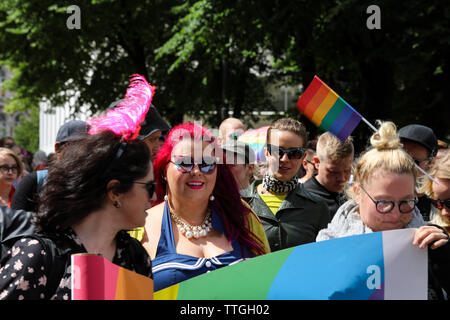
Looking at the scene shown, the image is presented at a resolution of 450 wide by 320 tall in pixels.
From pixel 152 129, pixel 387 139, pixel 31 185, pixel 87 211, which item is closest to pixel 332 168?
pixel 152 129

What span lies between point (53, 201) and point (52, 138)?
35035 mm

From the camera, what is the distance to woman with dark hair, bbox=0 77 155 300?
206 centimetres

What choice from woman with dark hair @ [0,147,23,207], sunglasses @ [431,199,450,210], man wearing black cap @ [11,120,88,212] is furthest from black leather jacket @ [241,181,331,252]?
woman with dark hair @ [0,147,23,207]

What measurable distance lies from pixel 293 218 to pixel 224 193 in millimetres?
839

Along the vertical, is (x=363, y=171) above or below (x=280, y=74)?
Answer: below

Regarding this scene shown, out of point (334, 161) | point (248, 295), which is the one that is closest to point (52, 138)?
point (334, 161)

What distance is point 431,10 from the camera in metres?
10.5

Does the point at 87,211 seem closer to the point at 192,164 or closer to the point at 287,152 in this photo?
the point at 192,164

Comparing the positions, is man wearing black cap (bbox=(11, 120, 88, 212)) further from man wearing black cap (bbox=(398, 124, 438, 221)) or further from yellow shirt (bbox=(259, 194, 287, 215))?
man wearing black cap (bbox=(398, 124, 438, 221))

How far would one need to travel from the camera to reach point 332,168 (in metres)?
4.77

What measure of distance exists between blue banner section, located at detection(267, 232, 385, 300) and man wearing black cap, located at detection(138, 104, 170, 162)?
2.13m

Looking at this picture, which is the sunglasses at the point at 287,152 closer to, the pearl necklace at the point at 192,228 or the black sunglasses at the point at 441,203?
the pearl necklace at the point at 192,228

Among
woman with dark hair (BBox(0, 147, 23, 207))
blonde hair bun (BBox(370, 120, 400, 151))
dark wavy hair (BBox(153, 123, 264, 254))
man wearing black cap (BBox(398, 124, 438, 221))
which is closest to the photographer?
blonde hair bun (BBox(370, 120, 400, 151))

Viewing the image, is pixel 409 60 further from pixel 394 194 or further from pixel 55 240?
pixel 55 240
